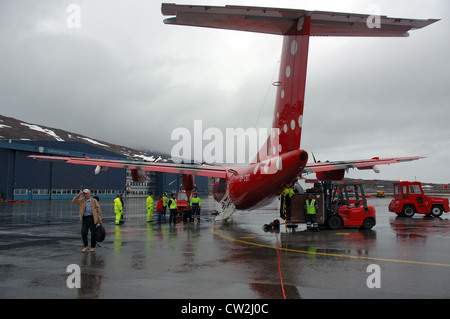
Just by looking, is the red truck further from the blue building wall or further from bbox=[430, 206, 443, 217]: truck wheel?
the blue building wall

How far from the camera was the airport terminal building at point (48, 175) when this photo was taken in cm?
5075

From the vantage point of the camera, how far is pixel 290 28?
10906mm

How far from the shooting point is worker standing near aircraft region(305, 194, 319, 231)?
14328 mm

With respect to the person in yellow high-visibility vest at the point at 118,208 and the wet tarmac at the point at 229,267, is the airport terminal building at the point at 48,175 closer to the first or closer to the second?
the person in yellow high-visibility vest at the point at 118,208

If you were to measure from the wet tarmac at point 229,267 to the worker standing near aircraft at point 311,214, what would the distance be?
5.55 ft

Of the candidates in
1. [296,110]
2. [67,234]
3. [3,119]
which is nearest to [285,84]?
[296,110]

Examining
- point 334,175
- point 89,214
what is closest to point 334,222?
point 334,175

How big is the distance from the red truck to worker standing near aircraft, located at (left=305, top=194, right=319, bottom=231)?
35.9 ft

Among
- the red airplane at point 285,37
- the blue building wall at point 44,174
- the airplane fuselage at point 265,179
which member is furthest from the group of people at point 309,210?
the blue building wall at point 44,174

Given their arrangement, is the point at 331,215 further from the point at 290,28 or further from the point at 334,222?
the point at 290,28

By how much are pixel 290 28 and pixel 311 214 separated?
764 centimetres
